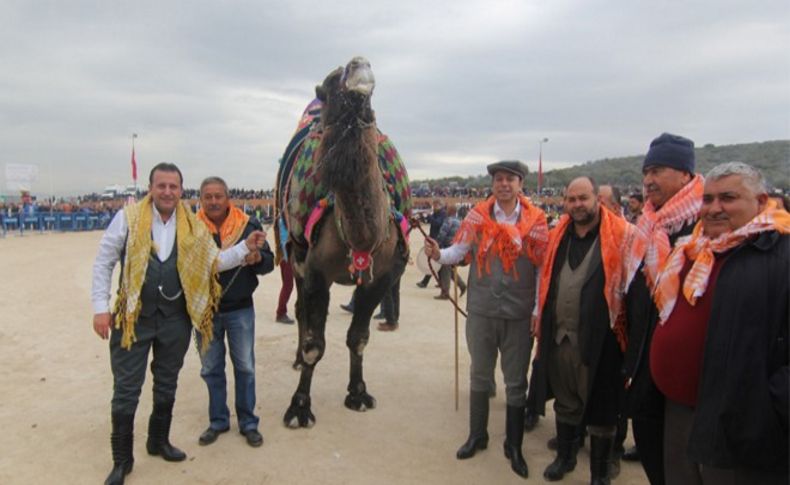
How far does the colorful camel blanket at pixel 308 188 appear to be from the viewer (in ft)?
13.2

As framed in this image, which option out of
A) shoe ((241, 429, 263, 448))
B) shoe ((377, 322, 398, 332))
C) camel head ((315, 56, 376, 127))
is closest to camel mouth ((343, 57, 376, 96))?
camel head ((315, 56, 376, 127))

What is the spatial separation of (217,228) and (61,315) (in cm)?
528

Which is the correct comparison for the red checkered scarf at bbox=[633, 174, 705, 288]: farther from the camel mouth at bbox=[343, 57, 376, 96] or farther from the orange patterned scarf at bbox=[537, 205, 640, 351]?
the camel mouth at bbox=[343, 57, 376, 96]

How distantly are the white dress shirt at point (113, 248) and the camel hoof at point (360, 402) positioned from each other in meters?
2.09

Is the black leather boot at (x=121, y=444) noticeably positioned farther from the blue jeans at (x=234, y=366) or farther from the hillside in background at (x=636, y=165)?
the hillside in background at (x=636, y=165)

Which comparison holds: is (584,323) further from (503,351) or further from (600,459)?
(600,459)

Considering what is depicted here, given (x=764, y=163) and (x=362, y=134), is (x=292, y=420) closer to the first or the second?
(x=362, y=134)

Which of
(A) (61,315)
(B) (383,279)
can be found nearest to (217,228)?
(B) (383,279)

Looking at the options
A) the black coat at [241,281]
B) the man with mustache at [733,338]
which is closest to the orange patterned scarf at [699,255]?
the man with mustache at [733,338]

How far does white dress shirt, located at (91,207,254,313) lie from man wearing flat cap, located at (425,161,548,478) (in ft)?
6.79

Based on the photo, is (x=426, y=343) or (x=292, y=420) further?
(x=426, y=343)

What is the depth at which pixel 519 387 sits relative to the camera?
11.4ft

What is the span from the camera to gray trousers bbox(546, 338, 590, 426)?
10.6 feet

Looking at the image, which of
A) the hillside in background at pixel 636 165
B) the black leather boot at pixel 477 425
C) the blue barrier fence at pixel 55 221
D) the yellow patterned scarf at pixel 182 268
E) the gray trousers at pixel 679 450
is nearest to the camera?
the gray trousers at pixel 679 450
